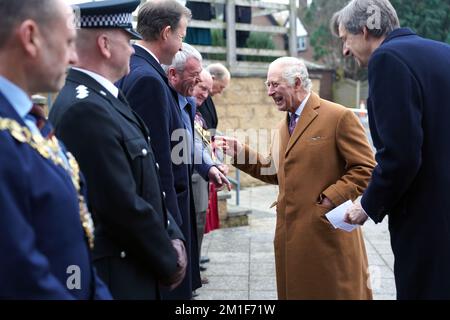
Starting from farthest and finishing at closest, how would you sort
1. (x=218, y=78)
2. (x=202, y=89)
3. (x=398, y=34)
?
(x=218, y=78) < (x=202, y=89) < (x=398, y=34)

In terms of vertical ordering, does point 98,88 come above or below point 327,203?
above

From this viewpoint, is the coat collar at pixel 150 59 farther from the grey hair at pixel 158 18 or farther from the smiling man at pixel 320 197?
the smiling man at pixel 320 197

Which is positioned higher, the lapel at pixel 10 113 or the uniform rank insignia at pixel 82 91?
the lapel at pixel 10 113

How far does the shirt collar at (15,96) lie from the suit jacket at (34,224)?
0.06 ft

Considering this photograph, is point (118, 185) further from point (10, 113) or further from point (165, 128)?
point (165, 128)

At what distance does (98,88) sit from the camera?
2180 millimetres

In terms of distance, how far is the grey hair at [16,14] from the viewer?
4.89 ft

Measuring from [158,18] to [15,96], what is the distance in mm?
1774

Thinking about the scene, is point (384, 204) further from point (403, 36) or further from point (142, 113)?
point (142, 113)

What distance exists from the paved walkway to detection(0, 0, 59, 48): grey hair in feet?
11.9

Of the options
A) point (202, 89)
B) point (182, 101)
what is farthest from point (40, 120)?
point (202, 89)

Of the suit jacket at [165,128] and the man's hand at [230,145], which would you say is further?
the man's hand at [230,145]

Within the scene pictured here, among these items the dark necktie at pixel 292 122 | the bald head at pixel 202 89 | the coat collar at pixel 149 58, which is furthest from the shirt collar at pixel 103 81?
the bald head at pixel 202 89

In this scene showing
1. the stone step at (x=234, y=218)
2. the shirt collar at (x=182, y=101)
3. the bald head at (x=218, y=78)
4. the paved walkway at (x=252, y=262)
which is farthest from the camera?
the stone step at (x=234, y=218)
